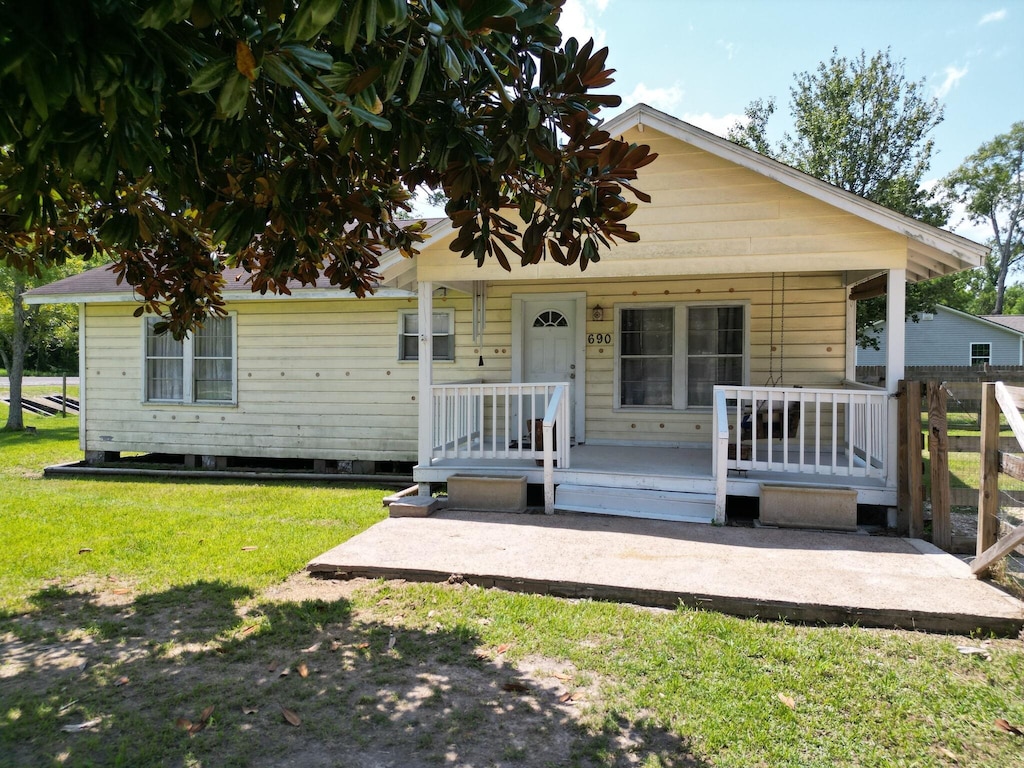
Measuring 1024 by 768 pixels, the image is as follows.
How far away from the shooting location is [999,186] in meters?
42.2

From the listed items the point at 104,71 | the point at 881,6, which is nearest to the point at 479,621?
the point at 104,71

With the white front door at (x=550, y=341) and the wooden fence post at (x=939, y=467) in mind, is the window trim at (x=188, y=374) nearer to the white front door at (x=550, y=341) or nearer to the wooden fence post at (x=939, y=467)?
the white front door at (x=550, y=341)

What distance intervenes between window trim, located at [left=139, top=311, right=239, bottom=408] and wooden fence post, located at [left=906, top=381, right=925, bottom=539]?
9.63 meters

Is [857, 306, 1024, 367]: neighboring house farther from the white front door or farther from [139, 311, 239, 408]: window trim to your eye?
[139, 311, 239, 408]: window trim

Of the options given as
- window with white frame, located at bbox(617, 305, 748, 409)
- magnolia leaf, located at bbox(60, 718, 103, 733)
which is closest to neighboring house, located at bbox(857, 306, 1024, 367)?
window with white frame, located at bbox(617, 305, 748, 409)

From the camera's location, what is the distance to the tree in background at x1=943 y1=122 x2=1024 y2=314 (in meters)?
41.1

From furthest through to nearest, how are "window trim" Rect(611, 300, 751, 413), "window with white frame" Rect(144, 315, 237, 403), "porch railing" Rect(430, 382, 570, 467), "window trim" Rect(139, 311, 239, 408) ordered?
"window with white frame" Rect(144, 315, 237, 403) → "window trim" Rect(139, 311, 239, 408) → "window trim" Rect(611, 300, 751, 413) → "porch railing" Rect(430, 382, 570, 467)

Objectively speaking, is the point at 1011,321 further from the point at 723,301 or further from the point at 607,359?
the point at 607,359

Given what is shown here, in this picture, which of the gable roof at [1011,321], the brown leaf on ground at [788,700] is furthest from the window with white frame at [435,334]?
the gable roof at [1011,321]

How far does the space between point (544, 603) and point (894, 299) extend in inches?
178

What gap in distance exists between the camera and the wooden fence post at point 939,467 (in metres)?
5.44

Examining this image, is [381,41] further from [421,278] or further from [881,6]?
[881,6]

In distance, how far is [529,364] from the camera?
945 cm

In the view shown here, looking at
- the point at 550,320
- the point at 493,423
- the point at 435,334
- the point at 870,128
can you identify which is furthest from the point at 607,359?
the point at 870,128
